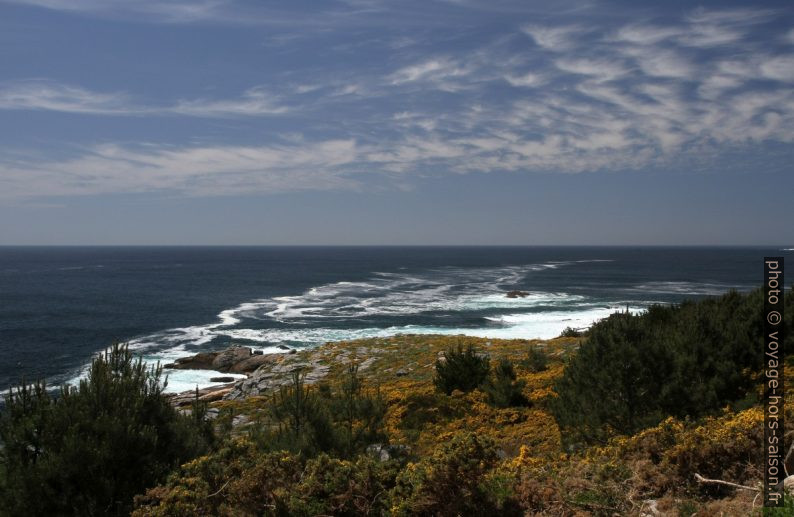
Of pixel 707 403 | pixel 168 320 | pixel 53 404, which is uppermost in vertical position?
pixel 53 404

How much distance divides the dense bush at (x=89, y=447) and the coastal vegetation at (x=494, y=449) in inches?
1.2

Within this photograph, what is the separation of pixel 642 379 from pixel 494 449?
20.3ft

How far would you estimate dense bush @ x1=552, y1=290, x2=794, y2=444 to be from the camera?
11695 mm

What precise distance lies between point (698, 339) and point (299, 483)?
11.3 m

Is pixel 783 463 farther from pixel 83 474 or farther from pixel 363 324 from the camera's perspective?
pixel 363 324

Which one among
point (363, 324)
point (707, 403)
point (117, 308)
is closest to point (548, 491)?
point (707, 403)

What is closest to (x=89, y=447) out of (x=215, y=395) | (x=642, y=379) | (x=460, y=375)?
(x=642, y=379)

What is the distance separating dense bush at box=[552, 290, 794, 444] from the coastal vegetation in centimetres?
4

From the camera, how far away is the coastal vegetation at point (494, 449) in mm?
6973

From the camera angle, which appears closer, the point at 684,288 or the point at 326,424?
the point at 326,424

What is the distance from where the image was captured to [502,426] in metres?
15.2

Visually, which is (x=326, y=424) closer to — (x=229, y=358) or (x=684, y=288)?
(x=229, y=358)

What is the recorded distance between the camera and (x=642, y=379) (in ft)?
38.9

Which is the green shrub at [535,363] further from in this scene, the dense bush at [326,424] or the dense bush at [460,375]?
the dense bush at [326,424]
